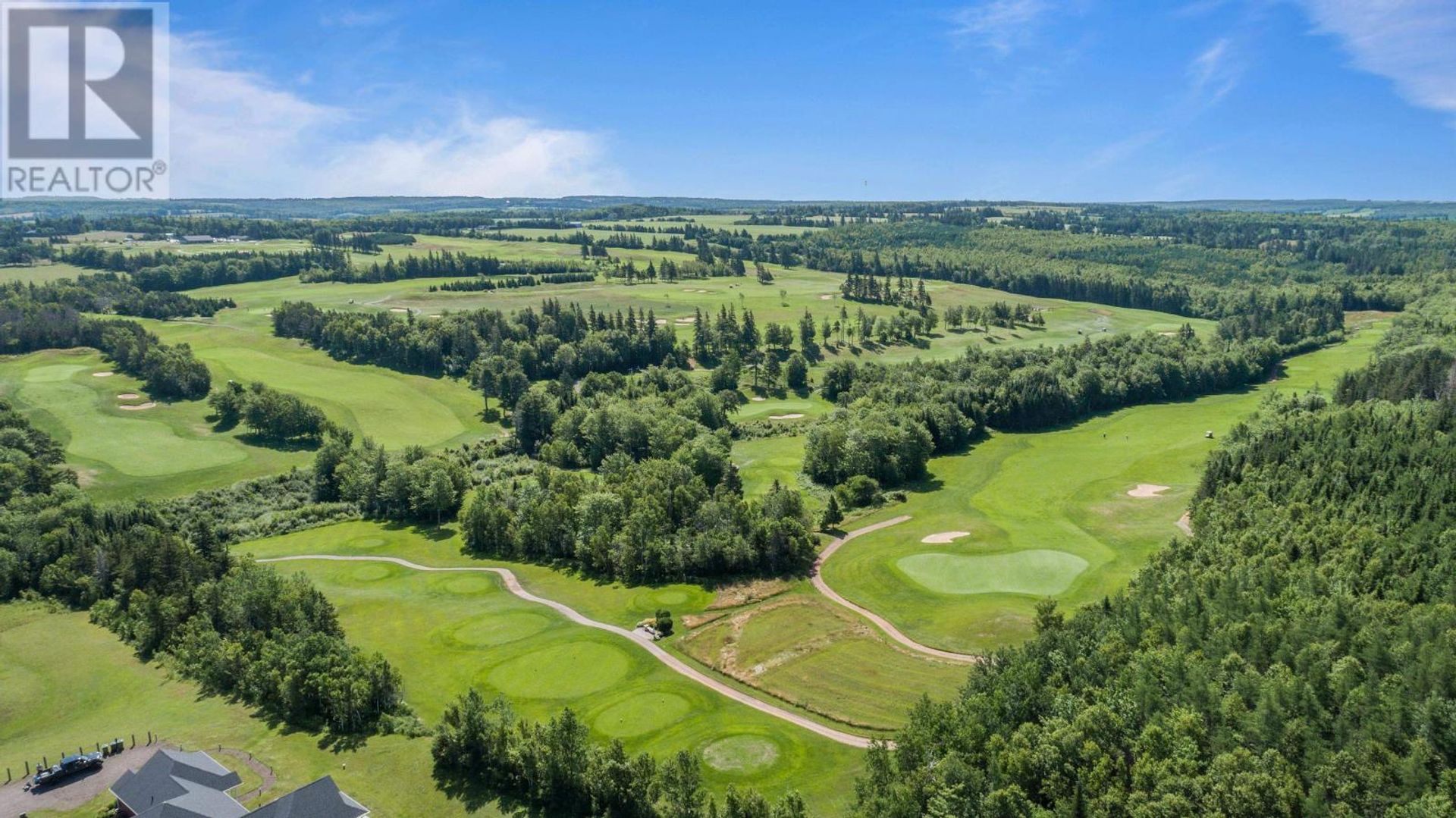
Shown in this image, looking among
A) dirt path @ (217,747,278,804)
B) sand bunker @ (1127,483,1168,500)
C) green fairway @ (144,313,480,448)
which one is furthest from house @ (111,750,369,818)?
sand bunker @ (1127,483,1168,500)

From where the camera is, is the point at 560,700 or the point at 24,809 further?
the point at 560,700

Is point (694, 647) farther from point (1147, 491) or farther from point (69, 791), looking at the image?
point (1147, 491)

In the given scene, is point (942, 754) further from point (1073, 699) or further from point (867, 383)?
point (867, 383)

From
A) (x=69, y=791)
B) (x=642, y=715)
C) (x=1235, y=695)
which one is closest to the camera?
(x=1235, y=695)

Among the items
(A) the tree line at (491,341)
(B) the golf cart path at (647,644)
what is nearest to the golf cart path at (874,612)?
(B) the golf cart path at (647,644)

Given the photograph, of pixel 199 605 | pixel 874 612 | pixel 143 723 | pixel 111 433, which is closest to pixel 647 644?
pixel 874 612

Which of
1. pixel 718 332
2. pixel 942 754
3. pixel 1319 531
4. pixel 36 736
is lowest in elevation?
pixel 36 736

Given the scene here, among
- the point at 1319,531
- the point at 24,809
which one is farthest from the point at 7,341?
the point at 1319,531
